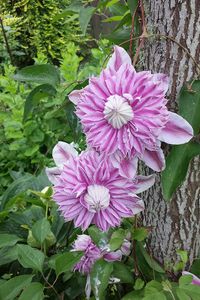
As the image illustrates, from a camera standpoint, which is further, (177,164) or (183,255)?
(183,255)

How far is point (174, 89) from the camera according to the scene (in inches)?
36.1

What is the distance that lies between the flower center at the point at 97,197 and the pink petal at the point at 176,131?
0.13 meters

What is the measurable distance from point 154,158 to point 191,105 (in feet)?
0.36

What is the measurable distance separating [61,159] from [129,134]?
245mm

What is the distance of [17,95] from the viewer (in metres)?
2.51

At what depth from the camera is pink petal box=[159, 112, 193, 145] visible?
0.81 metres

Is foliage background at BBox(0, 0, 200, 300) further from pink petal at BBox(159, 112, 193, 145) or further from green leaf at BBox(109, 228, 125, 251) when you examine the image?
pink petal at BBox(159, 112, 193, 145)

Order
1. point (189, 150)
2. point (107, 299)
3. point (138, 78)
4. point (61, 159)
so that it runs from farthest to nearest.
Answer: point (107, 299), point (61, 159), point (189, 150), point (138, 78)

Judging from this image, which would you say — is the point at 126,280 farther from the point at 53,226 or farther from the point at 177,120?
the point at 177,120

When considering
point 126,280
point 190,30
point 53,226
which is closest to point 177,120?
point 190,30

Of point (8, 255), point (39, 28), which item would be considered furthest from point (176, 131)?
point (39, 28)

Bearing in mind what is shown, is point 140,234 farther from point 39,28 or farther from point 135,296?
point 39,28

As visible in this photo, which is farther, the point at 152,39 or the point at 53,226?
the point at 53,226

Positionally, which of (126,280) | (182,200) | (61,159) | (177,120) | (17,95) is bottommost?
(17,95)
